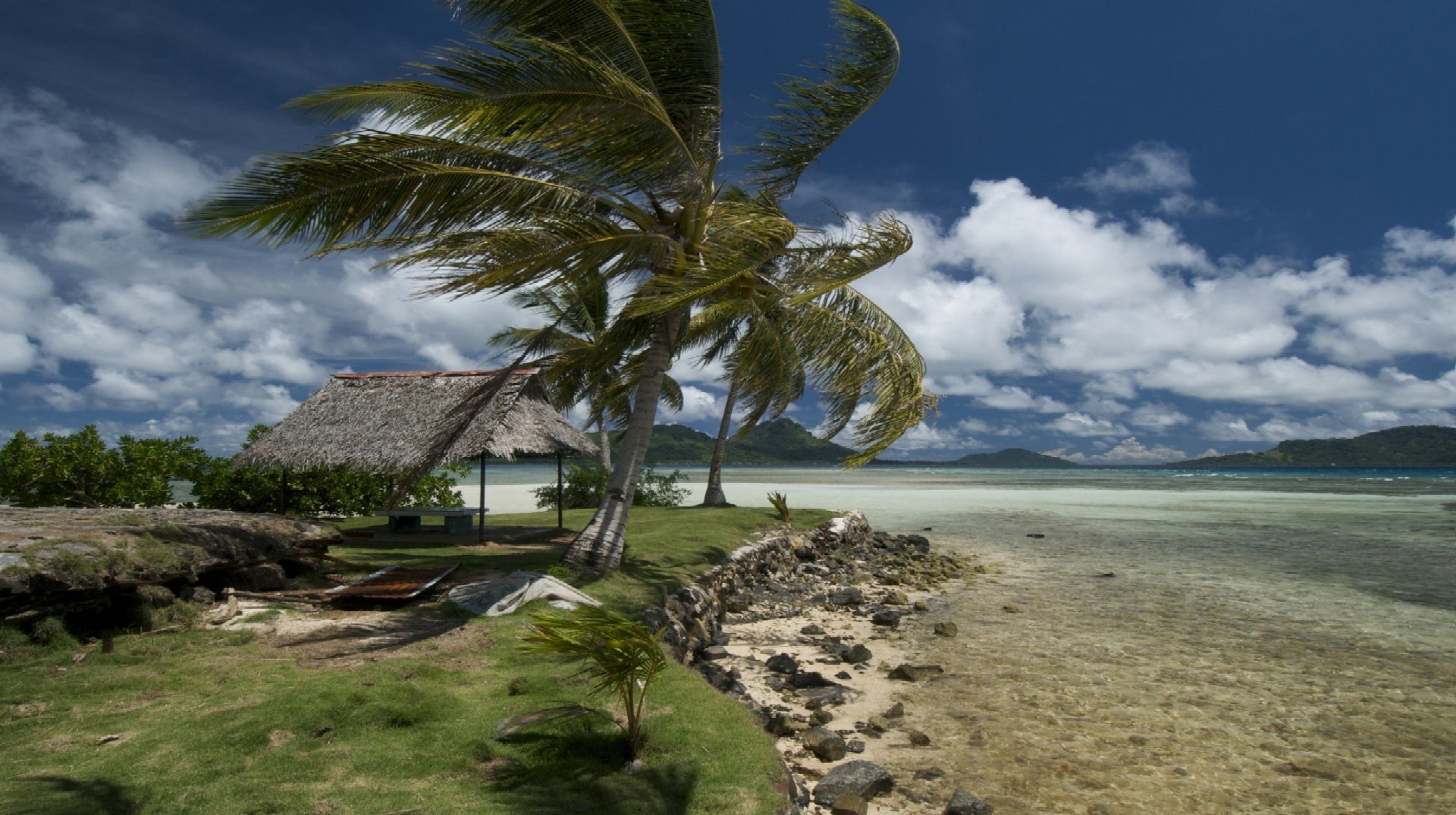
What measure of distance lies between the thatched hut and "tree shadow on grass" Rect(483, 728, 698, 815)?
675 centimetres

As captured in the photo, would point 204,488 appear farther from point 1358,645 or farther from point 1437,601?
point 1437,601

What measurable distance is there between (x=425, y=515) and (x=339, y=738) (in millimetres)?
9289

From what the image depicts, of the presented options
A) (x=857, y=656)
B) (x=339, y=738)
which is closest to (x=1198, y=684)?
(x=857, y=656)

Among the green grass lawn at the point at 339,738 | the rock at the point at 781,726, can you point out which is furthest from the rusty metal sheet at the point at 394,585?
the rock at the point at 781,726

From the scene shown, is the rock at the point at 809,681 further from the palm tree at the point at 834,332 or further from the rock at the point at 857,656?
the palm tree at the point at 834,332

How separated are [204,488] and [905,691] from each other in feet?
46.5

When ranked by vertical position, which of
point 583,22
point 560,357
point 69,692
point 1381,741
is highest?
point 583,22

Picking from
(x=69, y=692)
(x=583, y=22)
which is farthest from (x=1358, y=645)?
(x=69, y=692)

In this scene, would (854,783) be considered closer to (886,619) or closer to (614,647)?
(614,647)

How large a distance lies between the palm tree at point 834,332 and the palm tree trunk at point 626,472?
98 centimetres

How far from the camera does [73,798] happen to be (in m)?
3.29

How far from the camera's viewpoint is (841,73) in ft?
29.1

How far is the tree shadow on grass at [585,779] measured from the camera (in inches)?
141

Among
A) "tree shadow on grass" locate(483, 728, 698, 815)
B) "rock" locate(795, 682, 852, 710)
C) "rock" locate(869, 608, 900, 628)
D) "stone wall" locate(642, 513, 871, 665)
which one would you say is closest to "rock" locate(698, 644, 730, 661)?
"stone wall" locate(642, 513, 871, 665)
